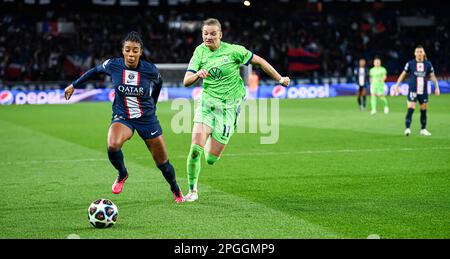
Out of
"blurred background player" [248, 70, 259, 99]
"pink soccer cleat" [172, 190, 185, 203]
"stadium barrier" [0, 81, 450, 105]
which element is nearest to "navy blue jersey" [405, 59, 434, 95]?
"pink soccer cleat" [172, 190, 185, 203]

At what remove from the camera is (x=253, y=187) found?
35.9 feet

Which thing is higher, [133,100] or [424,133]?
[133,100]

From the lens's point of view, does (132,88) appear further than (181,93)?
No

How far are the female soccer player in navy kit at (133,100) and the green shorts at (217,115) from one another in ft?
2.39

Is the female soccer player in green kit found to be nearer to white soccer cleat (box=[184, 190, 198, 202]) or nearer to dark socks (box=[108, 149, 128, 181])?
white soccer cleat (box=[184, 190, 198, 202])

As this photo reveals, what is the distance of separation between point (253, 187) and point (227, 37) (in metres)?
36.1

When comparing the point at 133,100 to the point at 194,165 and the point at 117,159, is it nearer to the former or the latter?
the point at 117,159

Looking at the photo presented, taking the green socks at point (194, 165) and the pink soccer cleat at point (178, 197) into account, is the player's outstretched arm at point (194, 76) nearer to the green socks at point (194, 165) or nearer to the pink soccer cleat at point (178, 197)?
the green socks at point (194, 165)

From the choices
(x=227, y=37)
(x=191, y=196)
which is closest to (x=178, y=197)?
(x=191, y=196)

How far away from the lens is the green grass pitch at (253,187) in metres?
7.86

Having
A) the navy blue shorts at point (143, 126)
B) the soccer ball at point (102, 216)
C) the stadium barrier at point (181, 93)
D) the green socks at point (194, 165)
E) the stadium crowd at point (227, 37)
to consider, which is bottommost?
the stadium barrier at point (181, 93)

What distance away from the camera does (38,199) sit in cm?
999

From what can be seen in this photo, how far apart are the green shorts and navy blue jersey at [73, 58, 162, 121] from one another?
2.54 ft

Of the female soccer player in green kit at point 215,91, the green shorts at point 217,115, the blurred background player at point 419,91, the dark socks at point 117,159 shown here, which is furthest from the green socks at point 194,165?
the blurred background player at point 419,91
